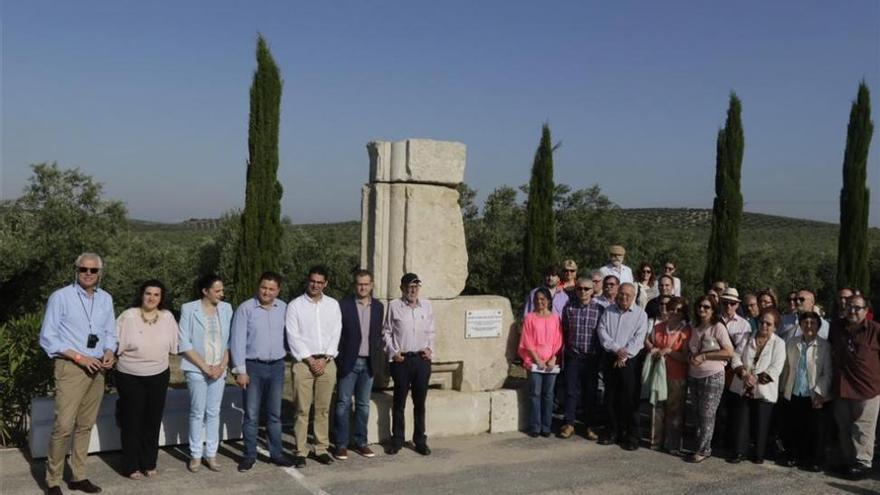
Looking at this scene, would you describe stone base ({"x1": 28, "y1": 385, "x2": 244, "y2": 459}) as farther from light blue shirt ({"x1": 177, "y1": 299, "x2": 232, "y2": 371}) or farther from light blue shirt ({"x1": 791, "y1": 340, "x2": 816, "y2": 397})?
light blue shirt ({"x1": 791, "y1": 340, "x2": 816, "y2": 397})

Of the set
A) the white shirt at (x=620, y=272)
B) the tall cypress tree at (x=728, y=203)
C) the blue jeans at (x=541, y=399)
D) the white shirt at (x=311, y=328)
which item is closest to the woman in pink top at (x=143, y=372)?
the white shirt at (x=311, y=328)

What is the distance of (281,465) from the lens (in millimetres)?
5777

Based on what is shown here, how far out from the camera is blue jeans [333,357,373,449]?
19.8ft

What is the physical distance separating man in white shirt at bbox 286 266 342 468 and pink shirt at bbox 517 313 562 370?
1961 millimetres

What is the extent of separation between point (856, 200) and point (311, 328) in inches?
698

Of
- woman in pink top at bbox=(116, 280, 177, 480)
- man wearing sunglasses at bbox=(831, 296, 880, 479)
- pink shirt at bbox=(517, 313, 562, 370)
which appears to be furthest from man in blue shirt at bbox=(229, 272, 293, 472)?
man wearing sunglasses at bbox=(831, 296, 880, 479)

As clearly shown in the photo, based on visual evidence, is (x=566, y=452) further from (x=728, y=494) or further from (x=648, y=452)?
(x=728, y=494)

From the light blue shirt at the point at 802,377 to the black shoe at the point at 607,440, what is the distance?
168cm

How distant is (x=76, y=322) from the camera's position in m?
4.93

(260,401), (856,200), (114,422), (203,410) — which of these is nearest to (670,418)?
(260,401)

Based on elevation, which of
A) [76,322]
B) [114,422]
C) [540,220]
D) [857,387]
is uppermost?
→ [540,220]

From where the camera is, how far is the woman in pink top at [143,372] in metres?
5.18

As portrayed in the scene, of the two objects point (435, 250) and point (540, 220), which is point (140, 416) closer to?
point (435, 250)

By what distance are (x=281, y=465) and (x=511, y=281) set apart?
43.9 feet
